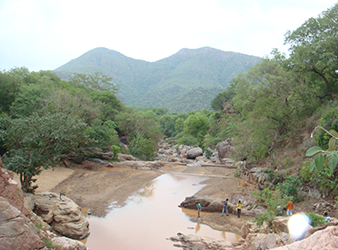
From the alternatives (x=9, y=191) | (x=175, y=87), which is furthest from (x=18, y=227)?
(x=175, y=87)

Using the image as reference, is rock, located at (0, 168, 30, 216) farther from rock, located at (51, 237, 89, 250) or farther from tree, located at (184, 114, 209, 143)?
tree, located at (184, 114, 209, 143)

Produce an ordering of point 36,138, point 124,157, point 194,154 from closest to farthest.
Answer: point 36,138 < point 124,157 < point 194,154

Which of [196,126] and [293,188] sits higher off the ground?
[196,126]

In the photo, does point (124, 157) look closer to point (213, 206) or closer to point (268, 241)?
point (213, 206)

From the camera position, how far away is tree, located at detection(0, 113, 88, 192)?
13516 millimetres

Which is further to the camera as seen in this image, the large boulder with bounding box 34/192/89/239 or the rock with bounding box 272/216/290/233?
the large boulder with bounding box 34/192/89/239

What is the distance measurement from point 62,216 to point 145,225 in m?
4.21

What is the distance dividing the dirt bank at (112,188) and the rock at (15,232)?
8.69 meters

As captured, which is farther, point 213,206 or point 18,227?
point 213,206

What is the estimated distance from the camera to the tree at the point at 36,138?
1352 centimetres

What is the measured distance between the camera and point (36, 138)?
14.4 meters

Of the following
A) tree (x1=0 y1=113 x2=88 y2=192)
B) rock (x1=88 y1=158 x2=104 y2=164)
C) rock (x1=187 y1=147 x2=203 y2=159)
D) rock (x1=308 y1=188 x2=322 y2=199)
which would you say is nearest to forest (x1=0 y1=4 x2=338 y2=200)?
tree (x1=0 y1=113 x2=88 y2=192)

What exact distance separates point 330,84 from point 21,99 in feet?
98.3

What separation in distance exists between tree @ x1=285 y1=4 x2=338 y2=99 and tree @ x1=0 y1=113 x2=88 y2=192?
17106 mm
